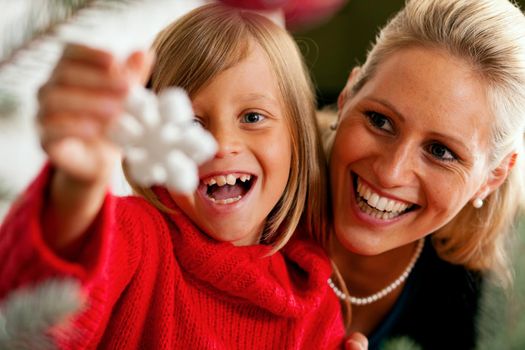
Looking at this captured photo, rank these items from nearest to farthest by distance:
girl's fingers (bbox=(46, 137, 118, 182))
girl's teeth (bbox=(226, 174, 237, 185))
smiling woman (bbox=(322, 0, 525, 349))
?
1. girl's fingers (bbox=(46, 137, 118, 182))
2. girl's teeth (bbox=(226, 174, 237, 185))
3. smiling woman (bbox=(322, 0, 525, 349))

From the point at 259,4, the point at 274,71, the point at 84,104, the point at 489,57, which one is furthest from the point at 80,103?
the point at 489,57

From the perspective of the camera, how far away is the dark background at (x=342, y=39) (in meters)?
2.14

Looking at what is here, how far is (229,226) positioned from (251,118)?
16cm

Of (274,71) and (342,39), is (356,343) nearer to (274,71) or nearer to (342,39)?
(274,71)

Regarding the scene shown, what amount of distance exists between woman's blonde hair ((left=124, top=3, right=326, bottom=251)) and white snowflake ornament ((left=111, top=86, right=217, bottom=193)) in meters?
0.43

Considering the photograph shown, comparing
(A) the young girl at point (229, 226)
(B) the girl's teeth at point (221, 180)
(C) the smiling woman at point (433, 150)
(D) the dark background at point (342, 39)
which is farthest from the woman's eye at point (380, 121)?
(D) the dark background at point (342, 39)

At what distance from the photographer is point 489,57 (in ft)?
3.52

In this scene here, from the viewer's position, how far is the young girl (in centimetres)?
86

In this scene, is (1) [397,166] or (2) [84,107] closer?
(2) [84,107]

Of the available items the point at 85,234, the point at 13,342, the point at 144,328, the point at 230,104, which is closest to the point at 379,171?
the point at 230,104

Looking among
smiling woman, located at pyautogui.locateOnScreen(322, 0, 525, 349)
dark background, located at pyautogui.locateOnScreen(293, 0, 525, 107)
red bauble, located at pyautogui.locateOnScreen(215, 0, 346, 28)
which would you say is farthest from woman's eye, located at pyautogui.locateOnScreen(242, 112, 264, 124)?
dark background, located at pyautogui.locateOnScreen(293, 0, 525, 107)

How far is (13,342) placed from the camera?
0.48 metres

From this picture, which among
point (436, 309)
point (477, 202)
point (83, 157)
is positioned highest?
point (83, 157)

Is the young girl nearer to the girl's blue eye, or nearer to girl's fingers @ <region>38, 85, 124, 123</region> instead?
the girl's blue eye
